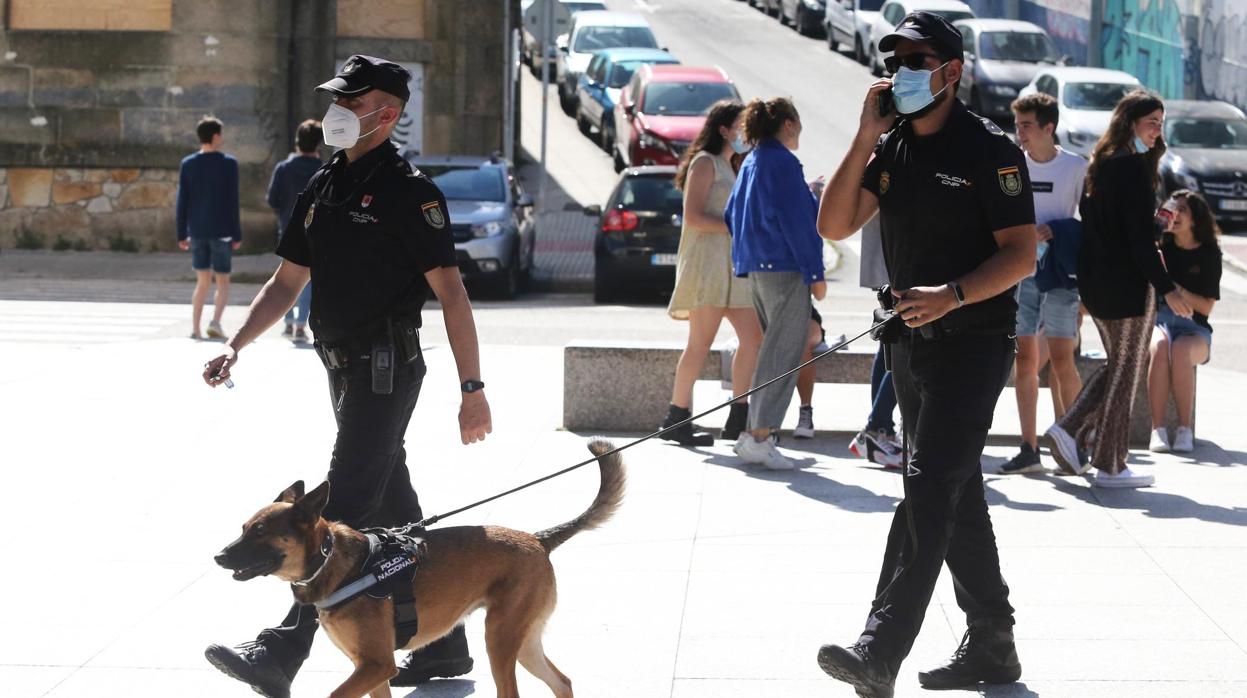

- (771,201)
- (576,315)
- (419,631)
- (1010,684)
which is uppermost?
(771,201)

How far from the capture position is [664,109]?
26.0m

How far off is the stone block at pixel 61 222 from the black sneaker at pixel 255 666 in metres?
19.3

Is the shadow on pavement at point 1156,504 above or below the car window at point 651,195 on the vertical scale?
below

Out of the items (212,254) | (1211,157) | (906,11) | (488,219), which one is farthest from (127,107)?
(906,11)

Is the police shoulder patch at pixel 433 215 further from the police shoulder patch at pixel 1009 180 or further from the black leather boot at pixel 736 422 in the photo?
the black leather boot at pixel 736 422

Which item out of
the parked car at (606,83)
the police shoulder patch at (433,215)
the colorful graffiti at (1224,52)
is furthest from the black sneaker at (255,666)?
the colorful graffiti at (1224,52)

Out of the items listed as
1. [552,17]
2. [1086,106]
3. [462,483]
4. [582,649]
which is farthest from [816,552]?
[1086,106]

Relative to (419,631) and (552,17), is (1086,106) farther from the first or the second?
(419,631)

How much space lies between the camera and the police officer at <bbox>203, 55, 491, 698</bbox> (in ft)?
15.5

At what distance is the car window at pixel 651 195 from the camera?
699 inches

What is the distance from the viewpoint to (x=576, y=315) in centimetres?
1666

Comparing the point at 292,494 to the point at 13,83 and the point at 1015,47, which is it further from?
the point at 1015,47

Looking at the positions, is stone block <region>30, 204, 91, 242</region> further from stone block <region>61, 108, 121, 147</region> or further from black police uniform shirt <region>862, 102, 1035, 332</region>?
black police uniform shirt <region>862, 102, 1035, 332</region>

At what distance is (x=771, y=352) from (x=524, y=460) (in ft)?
4.89
